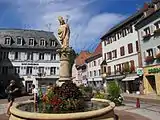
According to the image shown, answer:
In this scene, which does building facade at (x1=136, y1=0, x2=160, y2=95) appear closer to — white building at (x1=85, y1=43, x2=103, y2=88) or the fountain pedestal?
the fountain pedestal

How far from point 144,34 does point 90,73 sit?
2591cm

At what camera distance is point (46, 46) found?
50250mm

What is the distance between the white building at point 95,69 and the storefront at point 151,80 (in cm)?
1731

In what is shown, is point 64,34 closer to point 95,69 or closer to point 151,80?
point 151,80

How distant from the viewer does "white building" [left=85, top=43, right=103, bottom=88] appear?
49.8m

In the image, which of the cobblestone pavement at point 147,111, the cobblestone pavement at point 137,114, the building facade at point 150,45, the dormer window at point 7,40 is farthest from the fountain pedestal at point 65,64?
the dormer window at point 7,40

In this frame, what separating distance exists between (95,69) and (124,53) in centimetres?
1525

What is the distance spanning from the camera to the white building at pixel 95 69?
1961 inches

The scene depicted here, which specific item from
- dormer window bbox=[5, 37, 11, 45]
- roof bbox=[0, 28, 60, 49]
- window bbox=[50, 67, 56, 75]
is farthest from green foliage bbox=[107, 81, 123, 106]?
dormer window bbox=[5, 37, 11, 45]

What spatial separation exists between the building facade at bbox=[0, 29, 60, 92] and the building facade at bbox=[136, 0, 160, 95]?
851 inches

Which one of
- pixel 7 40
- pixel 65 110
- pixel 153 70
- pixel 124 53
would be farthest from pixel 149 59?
pixel 7 40

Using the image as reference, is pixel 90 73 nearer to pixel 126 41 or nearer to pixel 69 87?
pixel 126 41

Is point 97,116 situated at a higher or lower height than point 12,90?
lower

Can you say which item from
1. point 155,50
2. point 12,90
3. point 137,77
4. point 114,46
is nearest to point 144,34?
point 155,50
